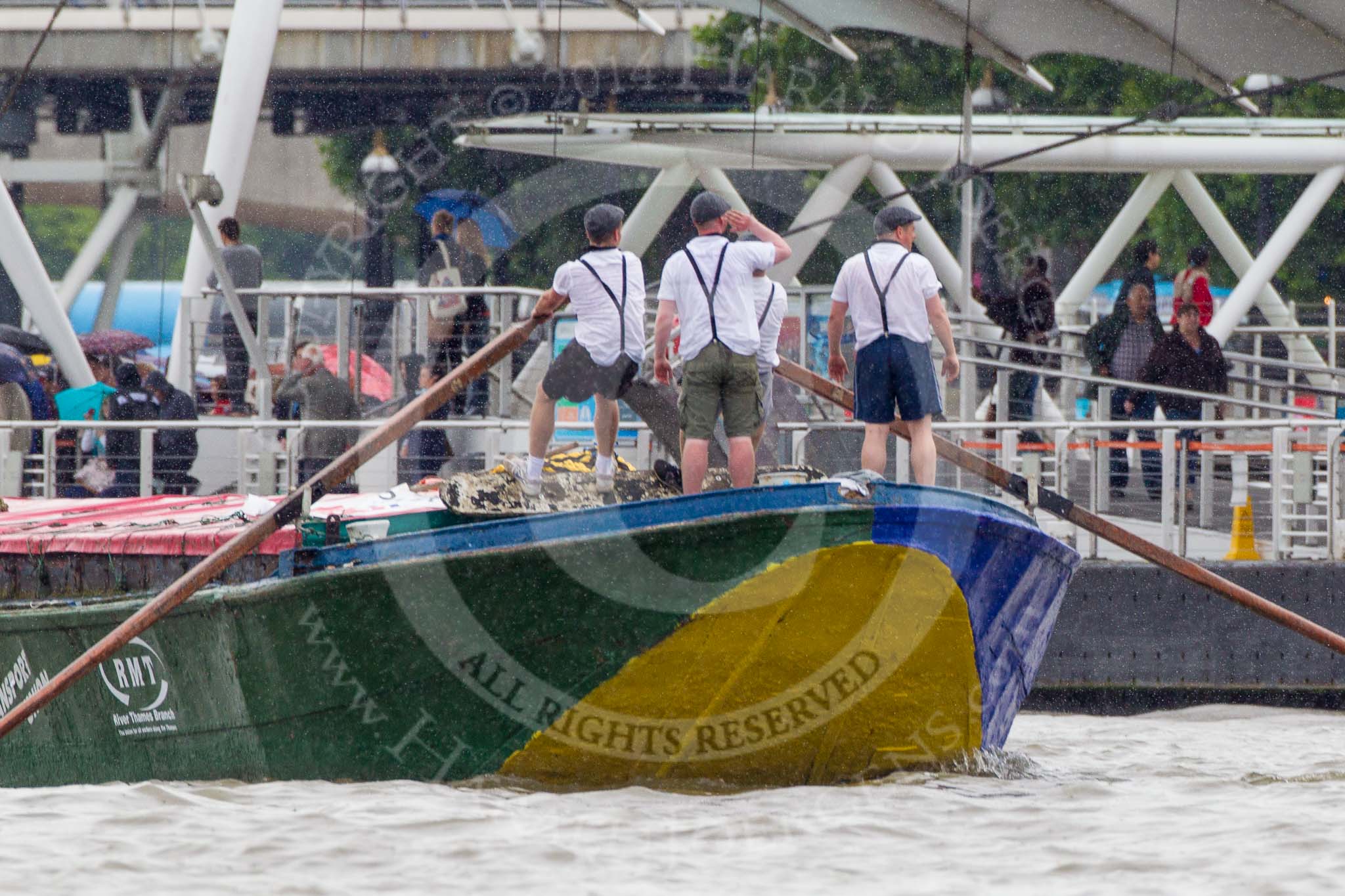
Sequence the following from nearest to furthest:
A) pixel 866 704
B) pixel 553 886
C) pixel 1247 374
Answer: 1. pixel 553 886
2. pixel 866 704
3. pixel 1247 374

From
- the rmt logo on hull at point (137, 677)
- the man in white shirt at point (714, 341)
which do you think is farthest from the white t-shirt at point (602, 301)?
the rmt logo on hull at point (137, 677)

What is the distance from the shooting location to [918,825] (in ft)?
27.0

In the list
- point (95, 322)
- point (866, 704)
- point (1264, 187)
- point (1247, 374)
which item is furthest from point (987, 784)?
point (95, 322)

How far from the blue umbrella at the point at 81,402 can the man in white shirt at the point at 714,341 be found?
10.0 m

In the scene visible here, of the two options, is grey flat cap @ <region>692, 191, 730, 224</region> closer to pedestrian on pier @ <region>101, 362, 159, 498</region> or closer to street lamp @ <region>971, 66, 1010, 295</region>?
pedestrian on pier @ <region>101, 362, 159, 498</region>

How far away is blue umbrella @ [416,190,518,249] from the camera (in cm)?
1928

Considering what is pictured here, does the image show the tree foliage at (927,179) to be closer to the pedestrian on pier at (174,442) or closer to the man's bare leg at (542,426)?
the pedestrian on pier at (174,442)

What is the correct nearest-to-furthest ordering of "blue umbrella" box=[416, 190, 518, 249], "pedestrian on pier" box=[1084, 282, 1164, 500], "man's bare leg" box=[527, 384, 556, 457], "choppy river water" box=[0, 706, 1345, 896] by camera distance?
1. "choppy river water" box=[0, 706, 1345, 896]
2. "man's bare leg" box=[527, 384, 556, 457]
3. "pedestrian on pier" box=[1084, 282, 1164, 500]
4. "blue umbrella" box=[416, 190, 518, 249]

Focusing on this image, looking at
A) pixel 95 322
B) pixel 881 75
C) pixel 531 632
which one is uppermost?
pixel 881 75

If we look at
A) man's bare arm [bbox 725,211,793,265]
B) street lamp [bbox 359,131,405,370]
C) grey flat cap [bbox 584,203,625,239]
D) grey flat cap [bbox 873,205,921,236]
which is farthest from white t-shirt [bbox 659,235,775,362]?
street lamp [bbox 359,131,405,370]

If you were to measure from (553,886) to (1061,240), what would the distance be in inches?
959

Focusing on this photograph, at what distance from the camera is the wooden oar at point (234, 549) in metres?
8.80

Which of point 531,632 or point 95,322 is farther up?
point 95,322

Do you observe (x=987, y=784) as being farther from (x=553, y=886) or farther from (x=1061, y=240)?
(x=1061, y=240)
